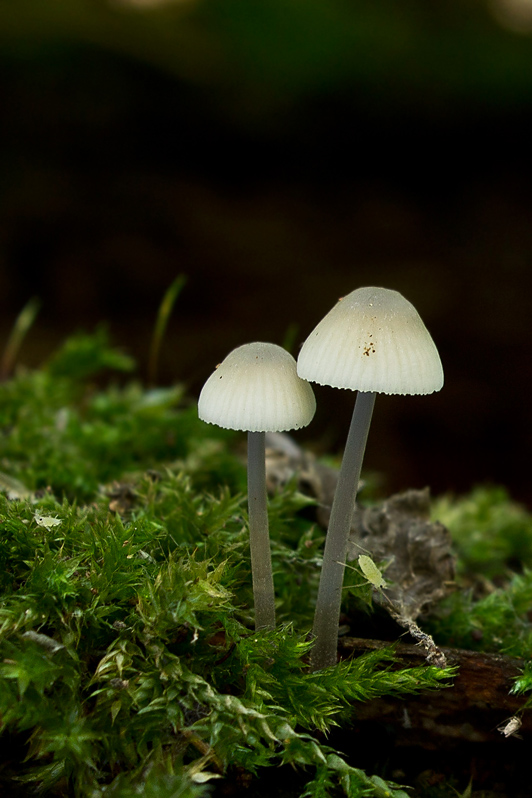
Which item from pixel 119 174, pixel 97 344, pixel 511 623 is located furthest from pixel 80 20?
pixel 511 623

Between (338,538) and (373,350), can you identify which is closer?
(373,350)

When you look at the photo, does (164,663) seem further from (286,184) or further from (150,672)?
(286,184)

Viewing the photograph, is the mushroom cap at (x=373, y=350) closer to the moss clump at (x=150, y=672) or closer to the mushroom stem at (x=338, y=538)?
the mushroom stem at (x=338, y=538)

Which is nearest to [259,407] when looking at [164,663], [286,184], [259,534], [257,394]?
[257,394]

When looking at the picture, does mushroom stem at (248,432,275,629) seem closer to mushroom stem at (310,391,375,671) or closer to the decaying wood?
mushroom stem at (310,391,375,671)

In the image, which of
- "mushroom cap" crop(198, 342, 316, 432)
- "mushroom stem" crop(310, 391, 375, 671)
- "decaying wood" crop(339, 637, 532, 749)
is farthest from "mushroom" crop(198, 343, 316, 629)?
"decaying wood" crop(339, 637, 532, 749)

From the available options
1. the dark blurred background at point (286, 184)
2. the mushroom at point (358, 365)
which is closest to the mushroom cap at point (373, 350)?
the mushroom at point (358, 365)
